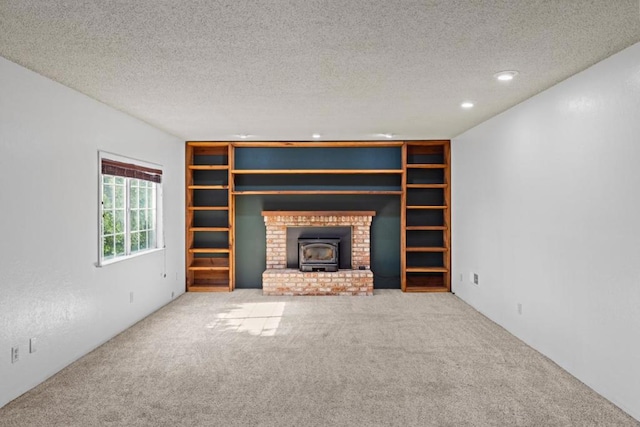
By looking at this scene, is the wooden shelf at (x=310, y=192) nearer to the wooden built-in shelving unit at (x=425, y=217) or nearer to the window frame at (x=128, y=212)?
the wooden built-in shelving unit at (x=425, y=217)

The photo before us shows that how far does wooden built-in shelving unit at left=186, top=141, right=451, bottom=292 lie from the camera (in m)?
6.79

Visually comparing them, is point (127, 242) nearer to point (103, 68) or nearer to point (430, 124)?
point (103, 68)

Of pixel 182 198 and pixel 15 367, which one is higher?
pixel 182 198

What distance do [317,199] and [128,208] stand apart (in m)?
3.07

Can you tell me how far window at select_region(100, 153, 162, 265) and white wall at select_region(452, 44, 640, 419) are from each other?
169 inches

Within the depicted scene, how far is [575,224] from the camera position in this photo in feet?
11.0

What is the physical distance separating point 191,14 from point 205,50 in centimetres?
53

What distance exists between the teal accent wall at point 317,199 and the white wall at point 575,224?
81.8 inches

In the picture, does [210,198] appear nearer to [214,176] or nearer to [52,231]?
[214,176]

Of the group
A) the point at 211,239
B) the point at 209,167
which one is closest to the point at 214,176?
the point at 209,167

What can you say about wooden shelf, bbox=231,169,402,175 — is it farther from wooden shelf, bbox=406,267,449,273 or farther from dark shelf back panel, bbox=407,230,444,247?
wooden shelf, bbox=406,267,449,273

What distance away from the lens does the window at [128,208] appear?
4.41 meters

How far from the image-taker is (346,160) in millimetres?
6953

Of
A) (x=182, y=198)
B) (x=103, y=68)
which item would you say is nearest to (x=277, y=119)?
(x=103, y=68)
